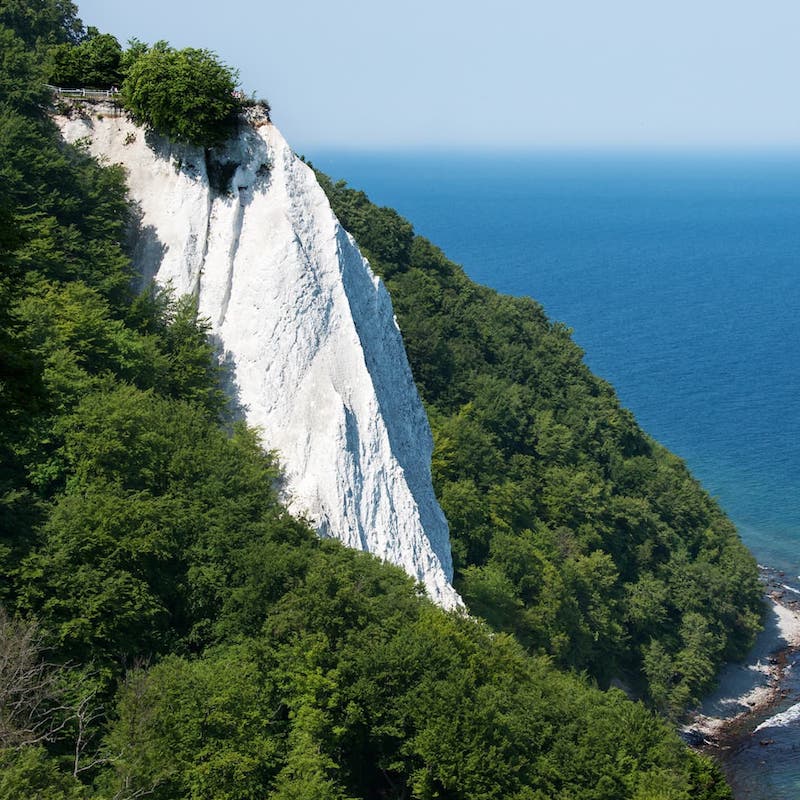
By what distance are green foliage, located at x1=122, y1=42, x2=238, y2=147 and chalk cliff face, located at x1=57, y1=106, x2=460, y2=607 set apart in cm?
104

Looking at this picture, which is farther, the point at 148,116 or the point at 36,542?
the point at 148,116

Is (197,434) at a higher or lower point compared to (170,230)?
lower

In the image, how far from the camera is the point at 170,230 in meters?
40.7

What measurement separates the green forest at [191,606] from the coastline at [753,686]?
7.64m

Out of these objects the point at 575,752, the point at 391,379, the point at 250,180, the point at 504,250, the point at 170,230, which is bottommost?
the point at 575,752

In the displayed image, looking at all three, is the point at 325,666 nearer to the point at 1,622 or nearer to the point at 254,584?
the point at 254,584

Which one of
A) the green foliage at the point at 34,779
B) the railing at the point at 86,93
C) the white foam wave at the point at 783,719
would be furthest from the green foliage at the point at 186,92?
the white foam wave at the point at 783,719

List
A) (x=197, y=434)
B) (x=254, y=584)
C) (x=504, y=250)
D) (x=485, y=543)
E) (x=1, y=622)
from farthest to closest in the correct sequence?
(x=504, y=250), (x=485, y=543), (x=197, y=434), (x=254, y=584), (x=1, y=622)

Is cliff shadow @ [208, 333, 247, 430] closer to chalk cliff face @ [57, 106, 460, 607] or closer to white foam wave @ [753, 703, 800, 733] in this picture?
chalk cliff face @ [57, 106, 460, 607]

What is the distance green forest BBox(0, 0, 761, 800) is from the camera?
22469 mm

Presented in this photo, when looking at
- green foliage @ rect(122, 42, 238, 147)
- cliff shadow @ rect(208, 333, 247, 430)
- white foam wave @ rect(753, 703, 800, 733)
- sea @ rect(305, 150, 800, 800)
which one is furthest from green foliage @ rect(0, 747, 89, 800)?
white foam wave @ rect(753, 703, 800, 733)

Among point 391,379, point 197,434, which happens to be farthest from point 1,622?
point 391,379

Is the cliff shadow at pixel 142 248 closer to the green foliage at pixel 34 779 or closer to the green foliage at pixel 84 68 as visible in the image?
the green foliage at pixel 84 68

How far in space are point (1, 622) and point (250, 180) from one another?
75.5 feet
